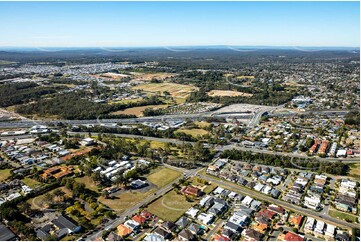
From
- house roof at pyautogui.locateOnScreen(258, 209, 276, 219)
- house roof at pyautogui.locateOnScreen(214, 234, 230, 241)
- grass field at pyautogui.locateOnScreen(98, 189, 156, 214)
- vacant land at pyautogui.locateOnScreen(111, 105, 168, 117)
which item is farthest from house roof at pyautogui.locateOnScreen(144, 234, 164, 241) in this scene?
vacant land at pyautogui.locateOnScreen(111, 105, 168, 117)

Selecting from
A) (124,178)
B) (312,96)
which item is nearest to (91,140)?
(124,178)

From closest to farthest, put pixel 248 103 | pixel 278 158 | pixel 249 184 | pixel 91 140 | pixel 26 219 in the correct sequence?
pixel 26 219 → pixel 249 184 → pixel 278 158 → pixel 91 140 → pixel 248 103

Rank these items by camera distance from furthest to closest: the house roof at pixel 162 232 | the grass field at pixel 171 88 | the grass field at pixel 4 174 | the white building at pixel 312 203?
the grass field at pixel 171 88
the grass field at pixel 4 174
the white building at pixel 312 203
the house roof at pixel 162 232

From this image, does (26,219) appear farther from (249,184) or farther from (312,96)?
(312,96)

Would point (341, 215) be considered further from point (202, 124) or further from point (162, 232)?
point (202, 124)

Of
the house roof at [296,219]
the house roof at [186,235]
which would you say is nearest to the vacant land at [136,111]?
the house roof at [186,235]

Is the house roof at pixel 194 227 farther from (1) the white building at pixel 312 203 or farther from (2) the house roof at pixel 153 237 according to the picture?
(1) the white building at pixel 312 203
